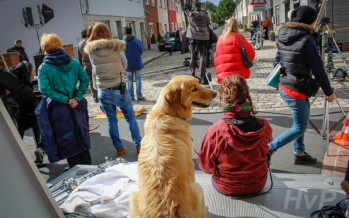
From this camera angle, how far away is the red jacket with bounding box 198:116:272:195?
271 centimetres

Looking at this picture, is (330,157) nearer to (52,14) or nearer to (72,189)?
(72,189)

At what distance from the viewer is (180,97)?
9.56 ft

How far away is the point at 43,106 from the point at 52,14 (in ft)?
48.4

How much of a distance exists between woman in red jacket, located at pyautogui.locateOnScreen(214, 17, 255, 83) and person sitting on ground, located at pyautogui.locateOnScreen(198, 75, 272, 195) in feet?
9.82

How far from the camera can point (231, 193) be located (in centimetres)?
298

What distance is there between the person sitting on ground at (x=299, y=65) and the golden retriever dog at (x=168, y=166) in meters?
1.59

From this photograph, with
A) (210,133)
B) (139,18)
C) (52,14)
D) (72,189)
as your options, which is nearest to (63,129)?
(72,189)

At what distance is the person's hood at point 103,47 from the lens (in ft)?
14.2

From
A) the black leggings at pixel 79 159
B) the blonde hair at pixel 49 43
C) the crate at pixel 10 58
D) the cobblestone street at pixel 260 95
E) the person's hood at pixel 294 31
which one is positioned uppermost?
the blonde hair at pixel 49 43

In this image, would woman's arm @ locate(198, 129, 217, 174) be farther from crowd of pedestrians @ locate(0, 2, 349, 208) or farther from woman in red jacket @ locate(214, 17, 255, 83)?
woman in red jacket @ locate(214, 17, 255, 83)

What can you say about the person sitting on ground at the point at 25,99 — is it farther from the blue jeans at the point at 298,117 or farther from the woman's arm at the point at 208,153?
the blue jeans at the point at 298,117

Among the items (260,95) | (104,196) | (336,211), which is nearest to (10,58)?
(260,95)

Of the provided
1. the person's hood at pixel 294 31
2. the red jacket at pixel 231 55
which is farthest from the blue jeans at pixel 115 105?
the person's hood at pixel 294 31

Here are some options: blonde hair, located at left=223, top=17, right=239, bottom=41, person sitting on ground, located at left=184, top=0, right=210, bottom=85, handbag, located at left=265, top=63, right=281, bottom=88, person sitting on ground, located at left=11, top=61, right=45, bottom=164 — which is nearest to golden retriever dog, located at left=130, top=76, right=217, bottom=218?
handbag, located at left=265, top=63, right=281, bottom=88
